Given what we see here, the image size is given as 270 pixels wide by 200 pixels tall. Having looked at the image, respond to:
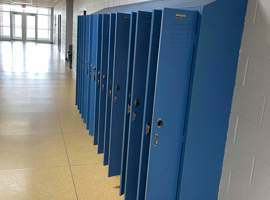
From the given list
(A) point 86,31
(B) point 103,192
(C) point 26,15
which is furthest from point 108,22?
(C) point 26,15

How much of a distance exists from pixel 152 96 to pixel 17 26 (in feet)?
79.0

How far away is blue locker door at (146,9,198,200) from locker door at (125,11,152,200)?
0.39 metres

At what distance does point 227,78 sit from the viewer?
188 centimetres

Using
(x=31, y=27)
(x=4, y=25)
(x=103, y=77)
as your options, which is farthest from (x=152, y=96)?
(x=31, y=27)

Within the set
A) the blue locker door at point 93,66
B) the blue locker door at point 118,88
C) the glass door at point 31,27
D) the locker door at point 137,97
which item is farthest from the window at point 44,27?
the locker door at point 137,97

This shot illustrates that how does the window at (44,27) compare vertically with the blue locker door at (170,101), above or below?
above

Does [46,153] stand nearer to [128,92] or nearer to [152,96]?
[128,92]

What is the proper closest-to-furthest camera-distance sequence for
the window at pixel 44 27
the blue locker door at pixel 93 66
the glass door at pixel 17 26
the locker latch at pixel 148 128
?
the locker latch at pixel 148 128, the blue locker door at pixel 93 66, the glass door at pixel 17 26, the window at pixel 44 27

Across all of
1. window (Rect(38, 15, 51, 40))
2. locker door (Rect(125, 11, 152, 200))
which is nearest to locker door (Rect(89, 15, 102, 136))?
locker door (Rect(125, 11, 152, 200))

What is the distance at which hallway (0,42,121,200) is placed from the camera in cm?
280

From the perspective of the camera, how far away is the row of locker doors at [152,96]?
5.72ft

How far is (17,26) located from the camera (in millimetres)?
22984

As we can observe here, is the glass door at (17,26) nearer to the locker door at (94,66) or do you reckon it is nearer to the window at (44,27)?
the window at (44,27)

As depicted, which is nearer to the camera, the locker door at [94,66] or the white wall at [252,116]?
the white wall at [252,116]
